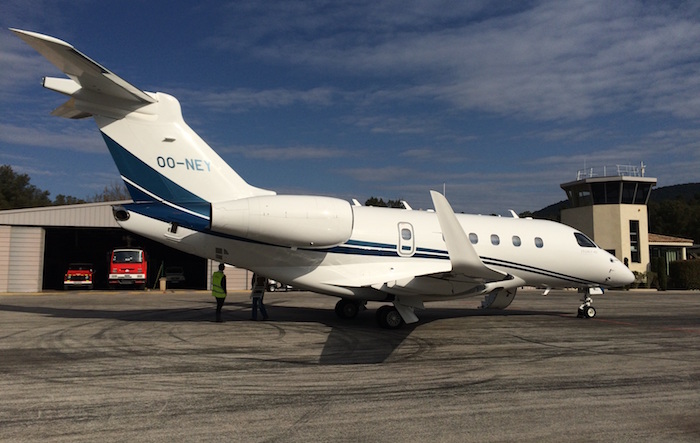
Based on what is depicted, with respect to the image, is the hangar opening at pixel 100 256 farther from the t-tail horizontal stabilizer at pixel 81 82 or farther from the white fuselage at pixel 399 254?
the t-tail horizontal stabilizer at pixel 81 82

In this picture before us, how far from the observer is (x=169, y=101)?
1171cm

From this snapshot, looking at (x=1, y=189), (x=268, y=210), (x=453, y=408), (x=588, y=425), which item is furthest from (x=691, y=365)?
(x=1, y=189)

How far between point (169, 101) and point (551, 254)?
426 inches

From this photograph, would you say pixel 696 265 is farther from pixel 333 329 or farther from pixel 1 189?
pixel 1 189

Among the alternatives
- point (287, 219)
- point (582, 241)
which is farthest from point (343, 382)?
point (582, 241)

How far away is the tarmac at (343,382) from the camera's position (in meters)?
5.25

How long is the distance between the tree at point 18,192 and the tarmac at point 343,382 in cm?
5594

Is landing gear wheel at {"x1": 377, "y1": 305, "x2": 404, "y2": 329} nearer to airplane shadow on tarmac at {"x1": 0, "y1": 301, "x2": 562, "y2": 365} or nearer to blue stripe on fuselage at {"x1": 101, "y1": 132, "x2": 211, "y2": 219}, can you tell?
airplane shadow on tarmac at {"x1": 0, "y1": 301, "x2": 562, "y2": 365}

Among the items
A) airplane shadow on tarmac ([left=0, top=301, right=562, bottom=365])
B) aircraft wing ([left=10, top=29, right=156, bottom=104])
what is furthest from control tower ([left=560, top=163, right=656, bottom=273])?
aircraft wing ([left=10, top=29, right=156, bottom=104])

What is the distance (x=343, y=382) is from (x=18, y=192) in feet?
227

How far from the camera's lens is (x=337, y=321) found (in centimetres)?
1375

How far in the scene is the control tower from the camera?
3584 cm

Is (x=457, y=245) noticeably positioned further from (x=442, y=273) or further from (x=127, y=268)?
(x=127, y=268)

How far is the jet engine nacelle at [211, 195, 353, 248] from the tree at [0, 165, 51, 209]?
57945 mm
